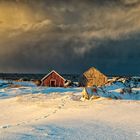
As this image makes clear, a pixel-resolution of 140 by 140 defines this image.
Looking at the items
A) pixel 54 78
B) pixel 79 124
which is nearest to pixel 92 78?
pixel 54 78

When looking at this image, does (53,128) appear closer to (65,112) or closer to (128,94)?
(65,112)

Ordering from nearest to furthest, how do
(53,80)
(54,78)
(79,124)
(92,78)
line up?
1. (79,124)
2. (92,78)
3. (53,80)
4. (54,78)

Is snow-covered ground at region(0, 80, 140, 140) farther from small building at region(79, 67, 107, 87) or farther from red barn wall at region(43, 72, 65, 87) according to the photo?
red barn wall at region(43, 72, 65, 87)

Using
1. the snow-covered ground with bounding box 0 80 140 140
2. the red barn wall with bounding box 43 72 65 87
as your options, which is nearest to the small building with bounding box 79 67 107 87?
the red barn wall with bounding box 43 72 65 87

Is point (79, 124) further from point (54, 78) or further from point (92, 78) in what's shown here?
point (54, 78)

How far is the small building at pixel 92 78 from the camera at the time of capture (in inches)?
2274

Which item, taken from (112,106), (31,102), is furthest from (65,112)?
(31,102)

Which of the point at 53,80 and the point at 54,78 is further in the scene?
the point at 54,78

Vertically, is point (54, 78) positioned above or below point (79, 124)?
above

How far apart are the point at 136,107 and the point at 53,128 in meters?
9.46

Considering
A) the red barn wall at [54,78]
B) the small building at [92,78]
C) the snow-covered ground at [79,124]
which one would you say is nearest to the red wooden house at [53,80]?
the red barn wall at [54,78]

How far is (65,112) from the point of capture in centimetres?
2264

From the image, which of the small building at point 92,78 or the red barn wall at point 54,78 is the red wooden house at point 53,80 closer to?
the red barn wall at point 54,78

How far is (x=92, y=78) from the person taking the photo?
59000 mm
